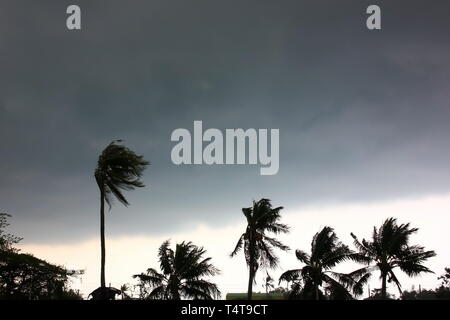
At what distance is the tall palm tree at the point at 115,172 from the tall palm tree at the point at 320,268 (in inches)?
751

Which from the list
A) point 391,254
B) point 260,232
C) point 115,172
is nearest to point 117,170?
point 115,172

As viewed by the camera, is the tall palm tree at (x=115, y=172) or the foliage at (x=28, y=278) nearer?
the tall palm tree at (x=115, y=172)

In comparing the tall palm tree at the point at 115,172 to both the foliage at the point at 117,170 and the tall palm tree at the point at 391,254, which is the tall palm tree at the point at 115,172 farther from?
the tall palm tree at the point at 391,254

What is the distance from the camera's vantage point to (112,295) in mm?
31703

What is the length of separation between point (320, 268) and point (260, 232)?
824cm

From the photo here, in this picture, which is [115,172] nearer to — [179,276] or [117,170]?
[117,170]

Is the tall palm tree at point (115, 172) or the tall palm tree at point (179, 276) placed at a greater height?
the tall palm tree at point (115, 172)

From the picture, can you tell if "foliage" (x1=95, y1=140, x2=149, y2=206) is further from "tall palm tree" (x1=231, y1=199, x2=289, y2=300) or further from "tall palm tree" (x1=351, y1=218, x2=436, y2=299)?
"tall palm tree" (x1=351, y1=218, x2=436, y2=299)

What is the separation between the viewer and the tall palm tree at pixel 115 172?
2570 cm

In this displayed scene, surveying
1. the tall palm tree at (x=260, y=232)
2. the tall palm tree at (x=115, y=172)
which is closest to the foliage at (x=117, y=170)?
the tall palm tree at (x=115, y=172)

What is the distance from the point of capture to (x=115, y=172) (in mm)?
25938
